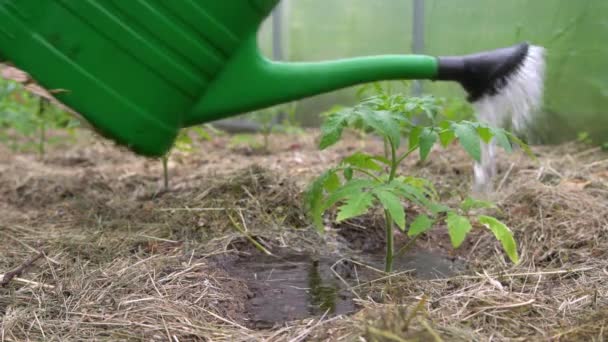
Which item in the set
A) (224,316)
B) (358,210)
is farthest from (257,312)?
(358,210)

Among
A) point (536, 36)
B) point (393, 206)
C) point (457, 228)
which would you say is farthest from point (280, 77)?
point (536, 36)

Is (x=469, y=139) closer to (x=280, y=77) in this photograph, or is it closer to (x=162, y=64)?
(x=280, y=77)

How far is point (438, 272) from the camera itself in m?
1.76

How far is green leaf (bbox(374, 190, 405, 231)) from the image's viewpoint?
135 cm

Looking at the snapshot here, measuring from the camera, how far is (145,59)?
157 cm

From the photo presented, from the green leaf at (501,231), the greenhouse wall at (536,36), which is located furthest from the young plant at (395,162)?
the greenhouse wall at (536,36)

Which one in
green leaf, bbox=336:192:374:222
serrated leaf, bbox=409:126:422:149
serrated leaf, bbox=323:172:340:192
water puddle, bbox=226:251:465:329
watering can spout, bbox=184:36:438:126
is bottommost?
water puddle, bbox=226:251:465:329

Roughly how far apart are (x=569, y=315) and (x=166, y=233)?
1.20 metres

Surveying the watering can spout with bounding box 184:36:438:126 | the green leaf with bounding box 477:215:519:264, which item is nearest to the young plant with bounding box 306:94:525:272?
the green leaf with bounding box 477:215:519:264

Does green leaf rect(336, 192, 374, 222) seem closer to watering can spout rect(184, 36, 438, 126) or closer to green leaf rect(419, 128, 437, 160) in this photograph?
green leaf rect(419, 128, 437, 160)

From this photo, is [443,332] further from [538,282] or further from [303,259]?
[303,259]

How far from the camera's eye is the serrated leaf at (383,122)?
4.64 ft

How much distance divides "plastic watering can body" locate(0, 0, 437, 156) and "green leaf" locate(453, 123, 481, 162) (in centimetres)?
28

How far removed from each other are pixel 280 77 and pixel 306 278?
569mm
